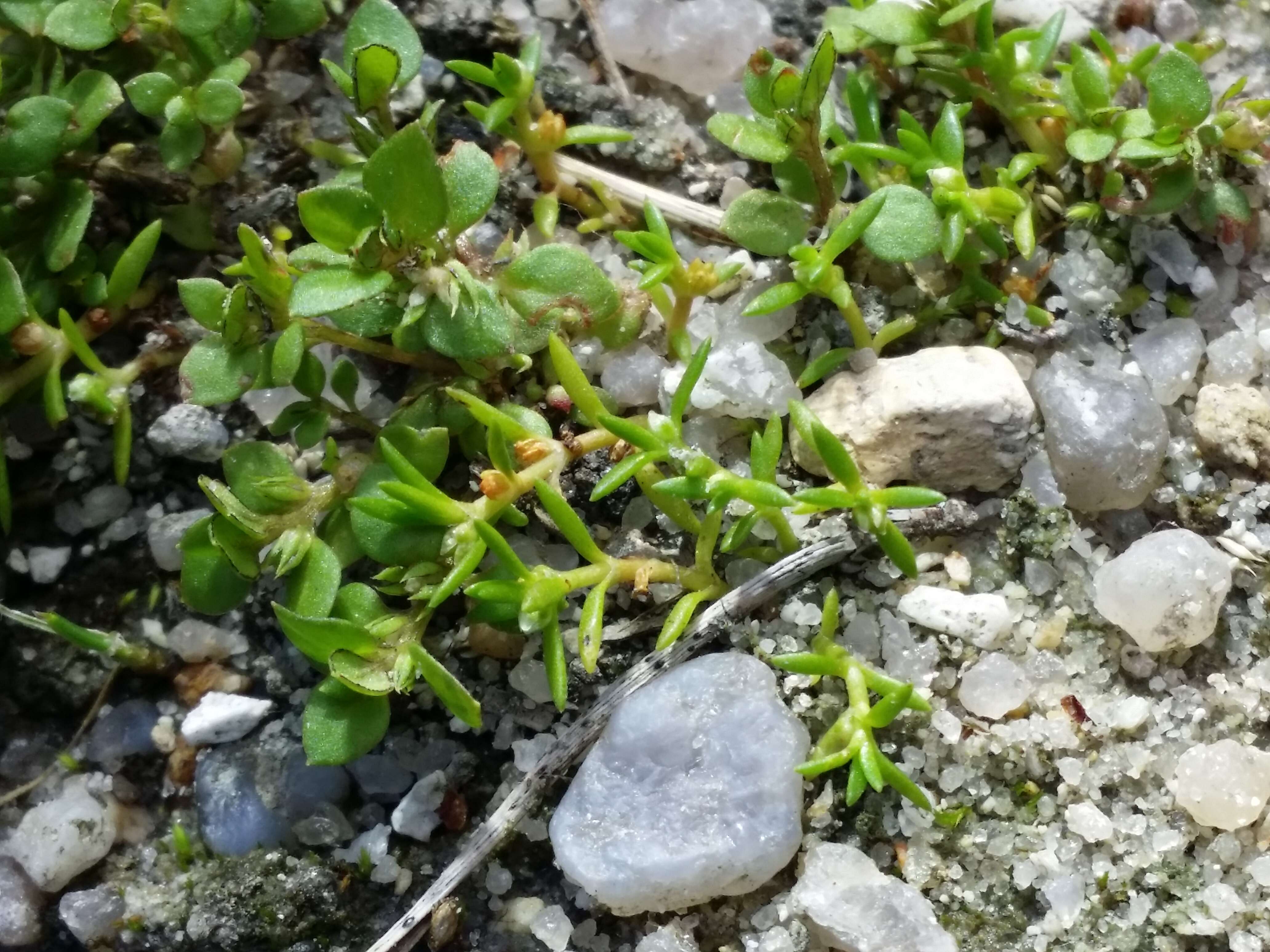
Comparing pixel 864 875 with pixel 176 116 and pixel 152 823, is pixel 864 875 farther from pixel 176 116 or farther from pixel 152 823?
pixel 176 116

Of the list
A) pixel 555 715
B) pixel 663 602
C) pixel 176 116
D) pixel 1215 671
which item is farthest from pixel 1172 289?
pixel 176 116

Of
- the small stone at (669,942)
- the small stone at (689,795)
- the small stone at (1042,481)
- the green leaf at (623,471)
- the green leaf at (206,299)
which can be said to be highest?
the green leaf at (206,299)

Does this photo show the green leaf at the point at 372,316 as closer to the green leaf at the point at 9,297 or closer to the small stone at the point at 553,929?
the green leaf at the point at 9,297

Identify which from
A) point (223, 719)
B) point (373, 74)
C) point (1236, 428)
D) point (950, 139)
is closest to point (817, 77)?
point (950, 139)

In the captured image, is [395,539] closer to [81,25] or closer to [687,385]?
[687,385]

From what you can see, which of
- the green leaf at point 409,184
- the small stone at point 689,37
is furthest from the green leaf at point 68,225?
the small stone at point 689,37
